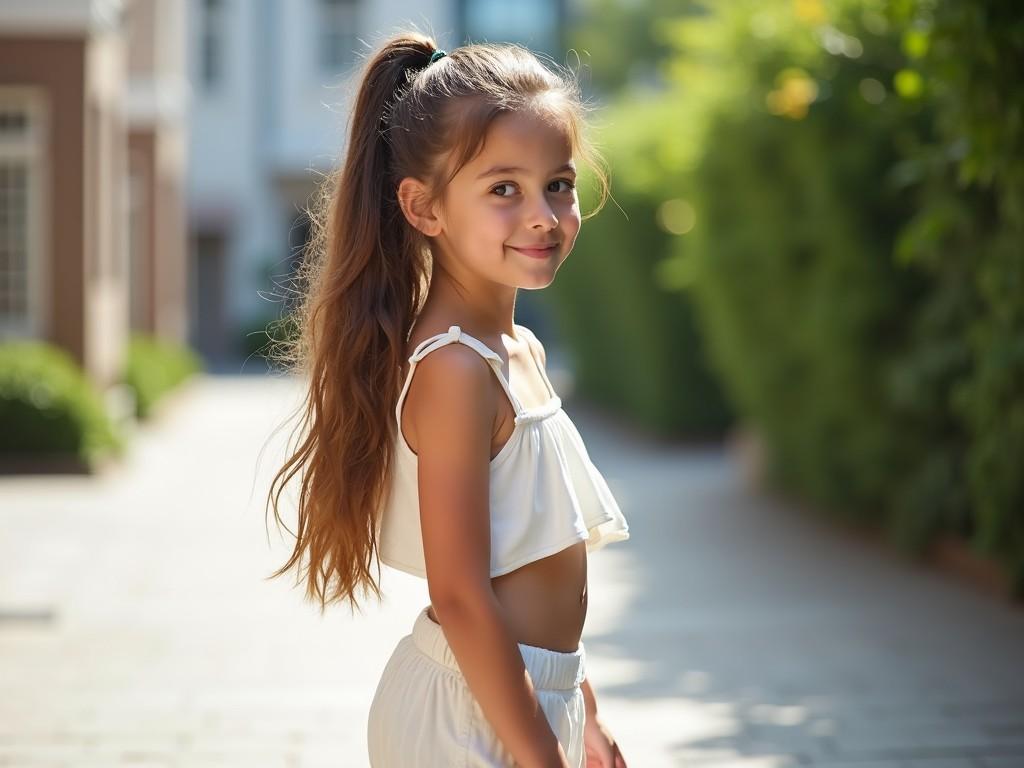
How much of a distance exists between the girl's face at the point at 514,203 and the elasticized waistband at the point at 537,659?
1.81ft

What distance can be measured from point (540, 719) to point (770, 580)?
657 centimetres

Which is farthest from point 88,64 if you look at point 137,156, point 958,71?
point 958,71

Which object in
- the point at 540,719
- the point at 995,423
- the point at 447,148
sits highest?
the point at 447,148

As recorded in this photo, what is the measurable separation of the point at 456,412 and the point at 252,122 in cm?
3331

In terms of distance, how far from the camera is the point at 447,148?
2242 millimetres

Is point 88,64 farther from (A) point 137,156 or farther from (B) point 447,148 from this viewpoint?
(B) point 447,148

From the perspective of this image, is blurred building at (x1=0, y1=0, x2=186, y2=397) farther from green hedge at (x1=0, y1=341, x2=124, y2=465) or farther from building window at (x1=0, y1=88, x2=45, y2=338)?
green hedge at (x1=0, y1=341, x2=124, y2=465)

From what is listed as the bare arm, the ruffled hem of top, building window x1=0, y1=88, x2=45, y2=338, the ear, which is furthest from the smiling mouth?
building window x1=0, y1=88, x2=45, y2=338

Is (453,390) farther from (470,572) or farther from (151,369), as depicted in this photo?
(151,369)

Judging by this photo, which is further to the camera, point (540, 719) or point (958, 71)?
point (958, 71)

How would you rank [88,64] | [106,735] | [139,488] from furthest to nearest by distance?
[88,64] < [139,488] < [106,735]

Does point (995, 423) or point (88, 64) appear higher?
point (88, 64)

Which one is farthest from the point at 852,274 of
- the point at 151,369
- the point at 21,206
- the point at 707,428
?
the point at 151,369

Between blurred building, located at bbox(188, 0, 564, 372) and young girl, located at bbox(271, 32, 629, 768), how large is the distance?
31.2 meters
